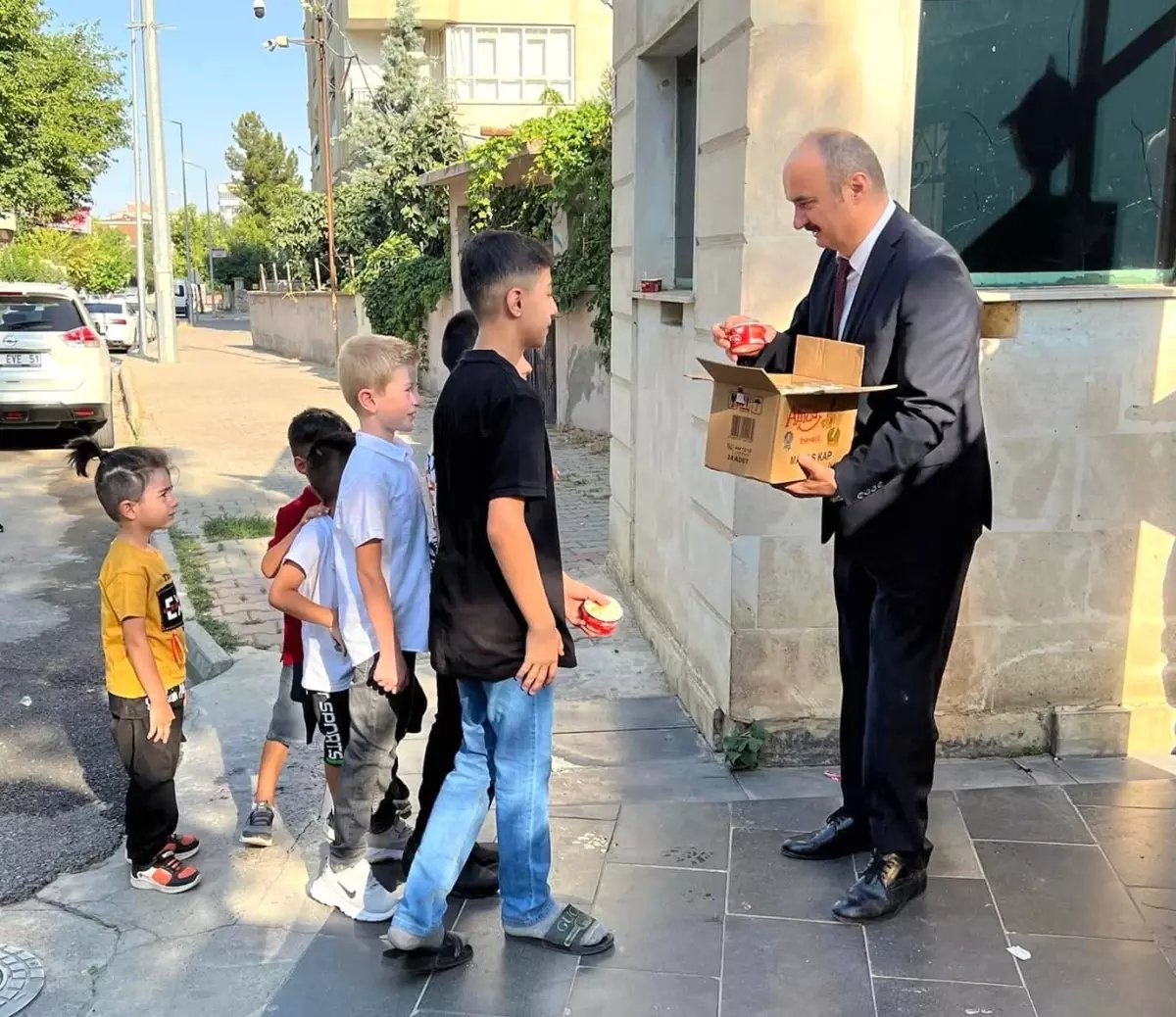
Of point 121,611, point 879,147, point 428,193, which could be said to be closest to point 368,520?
point 121,611

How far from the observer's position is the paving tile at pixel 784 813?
3709 mm

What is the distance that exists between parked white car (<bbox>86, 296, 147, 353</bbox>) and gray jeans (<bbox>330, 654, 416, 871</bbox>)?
99.2 ft

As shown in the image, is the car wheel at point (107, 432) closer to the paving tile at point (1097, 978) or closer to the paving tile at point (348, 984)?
the paving tile at point (348, 984)

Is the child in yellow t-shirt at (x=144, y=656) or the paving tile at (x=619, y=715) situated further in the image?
the paving tile at (x=619, y=715)

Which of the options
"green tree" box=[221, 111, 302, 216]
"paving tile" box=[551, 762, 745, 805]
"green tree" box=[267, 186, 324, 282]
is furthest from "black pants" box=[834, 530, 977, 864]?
"green tree" box=[221, 111, 302, 216]

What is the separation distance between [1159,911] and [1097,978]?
449mm

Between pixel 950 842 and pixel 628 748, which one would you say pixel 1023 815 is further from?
pixel 628 748

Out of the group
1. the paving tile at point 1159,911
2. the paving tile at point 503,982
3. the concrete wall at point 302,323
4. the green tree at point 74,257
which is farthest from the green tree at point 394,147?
the paving tile at point 1159,911

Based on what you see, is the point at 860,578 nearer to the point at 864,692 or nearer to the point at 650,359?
the point at 864,692

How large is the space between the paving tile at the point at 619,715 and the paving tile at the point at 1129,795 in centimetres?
149

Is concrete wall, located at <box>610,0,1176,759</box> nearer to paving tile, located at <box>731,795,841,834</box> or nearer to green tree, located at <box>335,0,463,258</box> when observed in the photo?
paving tile, located at <box>731,795,841,834</box>

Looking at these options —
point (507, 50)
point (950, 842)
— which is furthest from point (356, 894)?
point (507, 50)

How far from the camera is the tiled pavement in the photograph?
2.81 metres

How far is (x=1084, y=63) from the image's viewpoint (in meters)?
3.97
